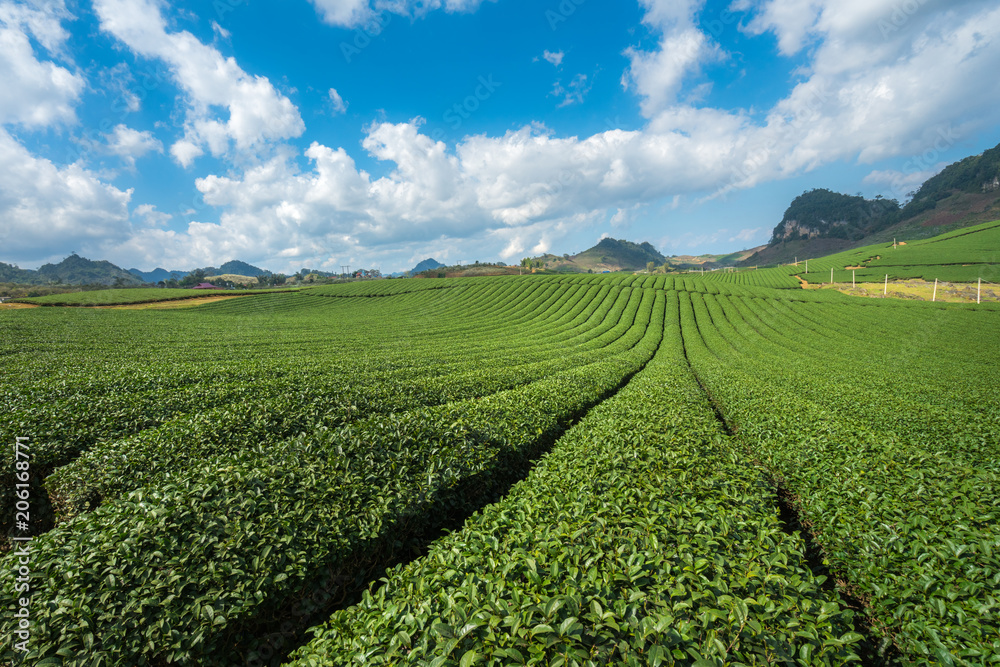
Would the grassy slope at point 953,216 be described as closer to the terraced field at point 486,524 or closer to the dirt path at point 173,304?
the terraced field at point 486,524

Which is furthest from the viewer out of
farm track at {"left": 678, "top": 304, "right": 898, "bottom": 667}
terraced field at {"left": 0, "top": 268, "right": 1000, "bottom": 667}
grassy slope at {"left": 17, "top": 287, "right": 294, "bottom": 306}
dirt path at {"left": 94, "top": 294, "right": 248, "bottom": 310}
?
dirt path at {"left": 94, "top": 294, "right": 248, "bottom": 310}

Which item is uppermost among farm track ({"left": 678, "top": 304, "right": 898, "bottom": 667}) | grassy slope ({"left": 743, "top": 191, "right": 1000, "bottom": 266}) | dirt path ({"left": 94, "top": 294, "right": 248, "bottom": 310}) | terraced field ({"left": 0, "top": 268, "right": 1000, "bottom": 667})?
grassy slope ({"left": 743, "top": 191, "right": 1000, "bottom": 266})

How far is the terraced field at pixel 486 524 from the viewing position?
381 centimetres

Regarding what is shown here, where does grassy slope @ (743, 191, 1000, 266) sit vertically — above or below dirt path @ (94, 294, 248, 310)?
above

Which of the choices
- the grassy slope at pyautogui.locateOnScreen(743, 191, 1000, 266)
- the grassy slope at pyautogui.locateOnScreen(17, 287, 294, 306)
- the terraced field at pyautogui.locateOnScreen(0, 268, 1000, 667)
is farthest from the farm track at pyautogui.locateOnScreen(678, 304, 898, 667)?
the grassy slope at pyautogui.locateOnScreen(743, 191, 1000, 266)

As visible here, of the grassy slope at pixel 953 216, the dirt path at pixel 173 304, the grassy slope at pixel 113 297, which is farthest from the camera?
the grassy slope at pixel 953 216

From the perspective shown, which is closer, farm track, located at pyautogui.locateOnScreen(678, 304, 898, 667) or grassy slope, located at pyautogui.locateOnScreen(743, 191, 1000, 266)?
farm track, located at pyautogui.locateOnScreen(678, 304, 898, 667)

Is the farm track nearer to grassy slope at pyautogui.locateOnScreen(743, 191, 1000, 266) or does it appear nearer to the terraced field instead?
the terraced field

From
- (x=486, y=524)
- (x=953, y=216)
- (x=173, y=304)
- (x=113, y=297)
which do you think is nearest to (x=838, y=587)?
(x=486, y=524)

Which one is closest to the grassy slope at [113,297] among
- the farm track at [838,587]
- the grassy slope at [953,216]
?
the farm track at [838,587]

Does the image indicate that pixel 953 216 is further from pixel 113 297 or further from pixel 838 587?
pixel 113 297

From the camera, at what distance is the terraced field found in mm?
3809

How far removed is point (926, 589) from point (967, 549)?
3.23ft

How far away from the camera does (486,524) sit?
6004mm
